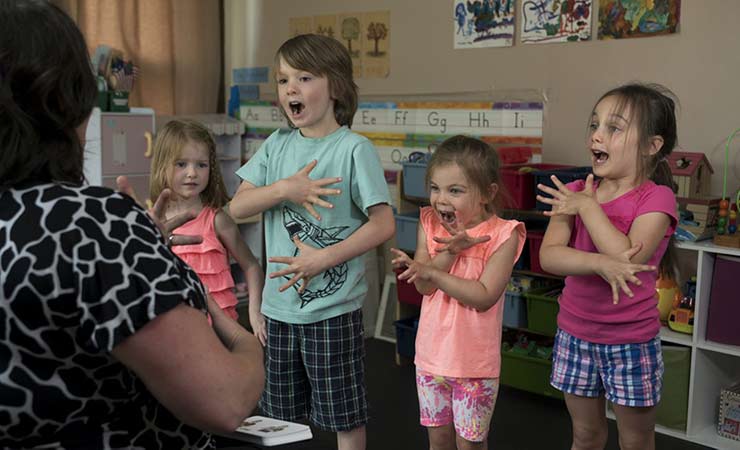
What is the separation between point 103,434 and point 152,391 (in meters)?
0.08

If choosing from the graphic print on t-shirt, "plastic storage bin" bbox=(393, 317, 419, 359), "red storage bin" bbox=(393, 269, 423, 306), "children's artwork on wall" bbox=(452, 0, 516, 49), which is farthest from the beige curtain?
the graphic print on t-shirt

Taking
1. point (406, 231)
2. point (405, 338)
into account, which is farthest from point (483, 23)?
point (405, 338)

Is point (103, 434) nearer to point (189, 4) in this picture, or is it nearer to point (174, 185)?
point (174, 185)

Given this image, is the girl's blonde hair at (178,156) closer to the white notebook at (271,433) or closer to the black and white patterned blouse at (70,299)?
the white notebook at (271,433)

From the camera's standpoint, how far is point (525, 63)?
333cm

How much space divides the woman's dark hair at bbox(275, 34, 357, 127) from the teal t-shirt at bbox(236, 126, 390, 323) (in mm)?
85

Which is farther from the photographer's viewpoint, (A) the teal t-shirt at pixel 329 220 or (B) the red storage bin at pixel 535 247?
(B) the red storage bin at pixel 535 247

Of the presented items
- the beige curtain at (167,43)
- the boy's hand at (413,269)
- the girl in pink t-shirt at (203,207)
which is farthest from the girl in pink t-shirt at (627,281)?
the beige curtain at (167,43)

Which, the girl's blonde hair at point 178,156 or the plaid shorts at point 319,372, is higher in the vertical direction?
the girl's blonde hair at point 178,156

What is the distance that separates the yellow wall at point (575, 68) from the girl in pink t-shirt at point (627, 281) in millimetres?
1116

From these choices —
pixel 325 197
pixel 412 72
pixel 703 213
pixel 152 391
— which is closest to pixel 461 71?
pixel 412 72

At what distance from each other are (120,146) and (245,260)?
205 centimetres

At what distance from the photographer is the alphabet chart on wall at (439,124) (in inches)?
131

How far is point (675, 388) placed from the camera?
2.71 meters
